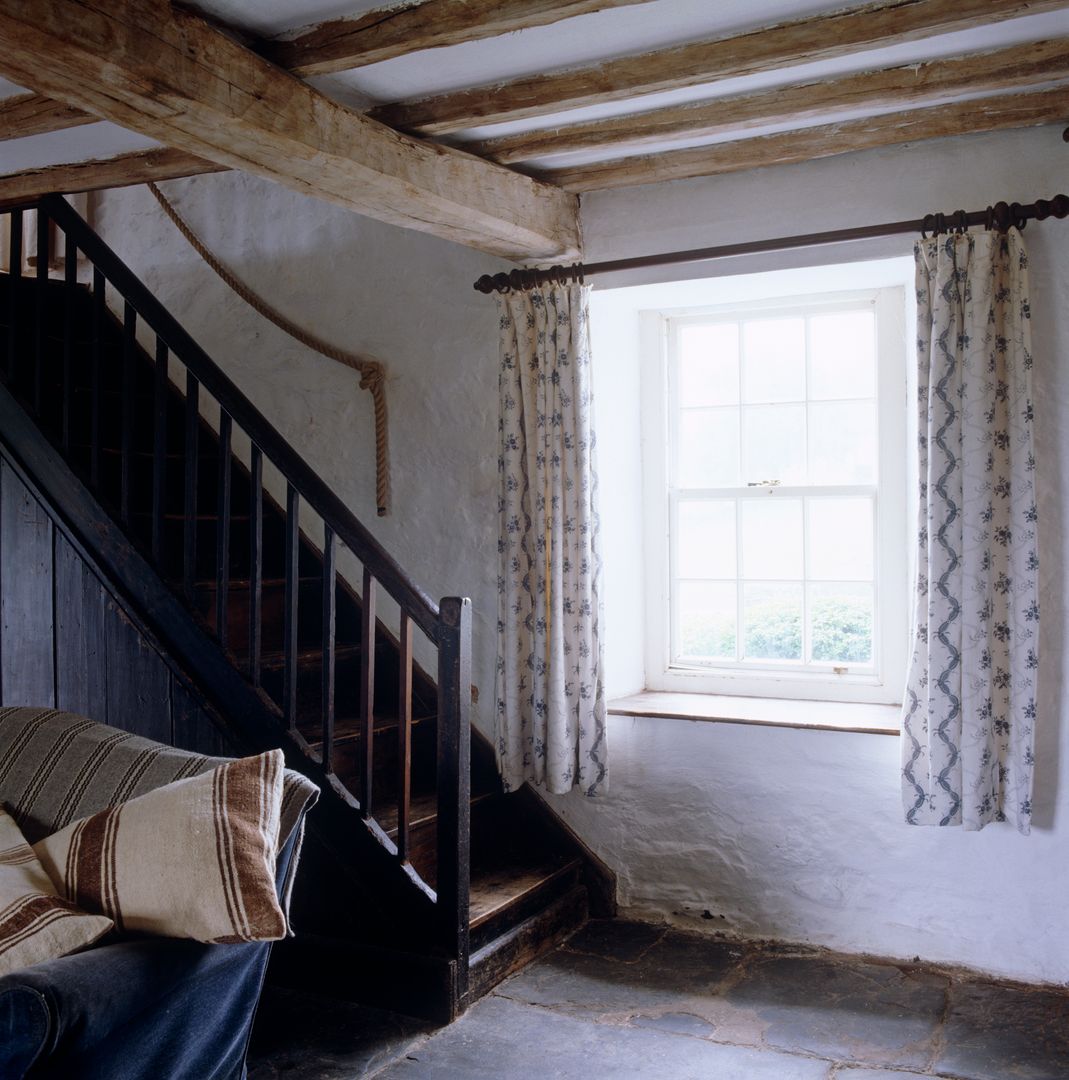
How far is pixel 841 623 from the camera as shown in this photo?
377 centimetres

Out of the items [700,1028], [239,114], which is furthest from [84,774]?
[700,1028]

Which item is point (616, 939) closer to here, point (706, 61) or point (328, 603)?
point (328, 603)

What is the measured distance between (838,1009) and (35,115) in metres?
3.34

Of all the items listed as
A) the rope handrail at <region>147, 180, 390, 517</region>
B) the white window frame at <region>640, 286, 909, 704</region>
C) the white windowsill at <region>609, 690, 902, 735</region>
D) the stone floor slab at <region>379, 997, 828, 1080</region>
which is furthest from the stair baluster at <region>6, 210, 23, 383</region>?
the stone floor slab at <region>379, 997, 828, 1080</region>

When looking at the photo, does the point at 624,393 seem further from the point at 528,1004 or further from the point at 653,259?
the point at 528,1004

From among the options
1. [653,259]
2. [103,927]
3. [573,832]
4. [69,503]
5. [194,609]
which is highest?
[653,259]

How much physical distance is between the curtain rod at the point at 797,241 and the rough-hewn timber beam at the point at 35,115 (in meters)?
1.35

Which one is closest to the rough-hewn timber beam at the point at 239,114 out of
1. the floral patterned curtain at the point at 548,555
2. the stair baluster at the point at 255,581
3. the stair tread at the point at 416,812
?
the floral patterned curtain at the point at 548,555

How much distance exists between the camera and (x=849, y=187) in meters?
3.26

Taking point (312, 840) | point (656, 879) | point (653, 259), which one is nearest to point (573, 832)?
point (656, 879)

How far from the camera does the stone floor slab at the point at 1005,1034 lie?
2584 millimetres

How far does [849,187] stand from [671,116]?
2.22 feet

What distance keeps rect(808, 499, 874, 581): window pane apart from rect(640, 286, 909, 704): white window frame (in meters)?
0.05

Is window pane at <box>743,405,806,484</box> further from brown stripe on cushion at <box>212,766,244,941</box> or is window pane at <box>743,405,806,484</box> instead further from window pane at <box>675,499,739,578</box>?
brown stripe on cushion at <box>212,766,244,941</box>
